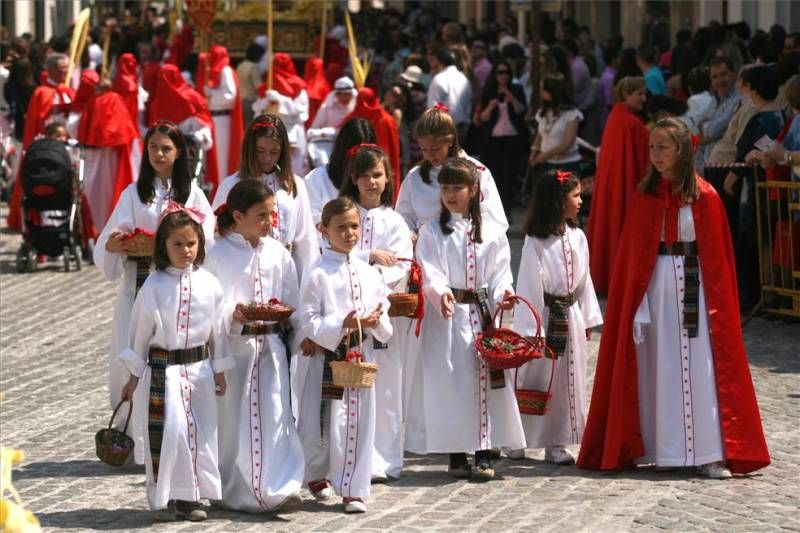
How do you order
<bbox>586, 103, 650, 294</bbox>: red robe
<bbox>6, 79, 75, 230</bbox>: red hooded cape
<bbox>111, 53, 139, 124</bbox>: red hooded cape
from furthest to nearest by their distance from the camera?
1. <bbox>111, 53, 139, 124</bbox>: red hooded cape
2. <bbox>6, 79, 75, 230</bbox>: red hooded cape
3. <bbox>586, 103, 650, 294</bbox>: red robe

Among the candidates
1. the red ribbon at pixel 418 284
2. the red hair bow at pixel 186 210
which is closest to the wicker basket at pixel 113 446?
the red hair bow at pixel 186 210

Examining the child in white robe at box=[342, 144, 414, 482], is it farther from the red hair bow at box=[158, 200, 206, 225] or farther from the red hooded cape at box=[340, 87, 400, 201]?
the red hooded cape at box=[340, 87, 400, 201]

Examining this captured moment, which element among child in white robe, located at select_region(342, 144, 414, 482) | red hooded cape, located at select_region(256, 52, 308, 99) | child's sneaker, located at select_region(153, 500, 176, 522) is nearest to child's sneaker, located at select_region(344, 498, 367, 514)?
child in white robe, located at select_region(342, 144, 414, 482)

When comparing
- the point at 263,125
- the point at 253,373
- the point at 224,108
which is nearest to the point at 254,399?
the point at 253,373

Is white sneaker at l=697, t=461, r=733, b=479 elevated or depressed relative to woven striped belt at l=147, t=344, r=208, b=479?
depressed

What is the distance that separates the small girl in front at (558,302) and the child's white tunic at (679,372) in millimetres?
544

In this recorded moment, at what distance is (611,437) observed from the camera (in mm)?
8648

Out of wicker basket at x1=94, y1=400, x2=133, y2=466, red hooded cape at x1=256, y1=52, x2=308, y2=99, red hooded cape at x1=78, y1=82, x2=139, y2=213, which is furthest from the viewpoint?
red hooded cape at x1=256, y1=52, x2=308, y2=99

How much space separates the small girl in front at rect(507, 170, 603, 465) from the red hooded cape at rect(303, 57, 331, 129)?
484 inches

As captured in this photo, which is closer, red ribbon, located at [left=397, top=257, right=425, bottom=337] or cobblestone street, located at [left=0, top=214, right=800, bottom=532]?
cobblestone street, located at [left=0, top=214, right=800, bottom=532]

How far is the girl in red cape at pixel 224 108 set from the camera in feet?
68.0

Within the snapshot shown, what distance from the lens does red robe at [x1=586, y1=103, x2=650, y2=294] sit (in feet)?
46.1

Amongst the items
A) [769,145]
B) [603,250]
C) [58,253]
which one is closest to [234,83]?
[58,253]

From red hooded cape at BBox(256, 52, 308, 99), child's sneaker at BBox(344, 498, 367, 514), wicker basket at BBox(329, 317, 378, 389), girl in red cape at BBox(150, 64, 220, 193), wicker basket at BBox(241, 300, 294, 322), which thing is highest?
red hooded cape at BBox(256, 52, 308, 99)
